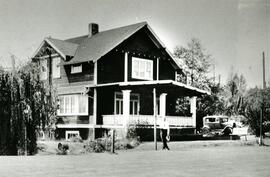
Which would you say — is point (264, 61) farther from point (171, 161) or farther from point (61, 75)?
point (61, 75)

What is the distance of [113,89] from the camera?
22.7 m

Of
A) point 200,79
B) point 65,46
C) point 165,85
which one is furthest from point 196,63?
point 65,46

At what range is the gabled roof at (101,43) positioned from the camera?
2280 centimetres

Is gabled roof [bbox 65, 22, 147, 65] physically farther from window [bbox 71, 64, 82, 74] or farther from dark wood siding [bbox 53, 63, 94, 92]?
dark wood siding [bbox 53, 63, 94, 92]

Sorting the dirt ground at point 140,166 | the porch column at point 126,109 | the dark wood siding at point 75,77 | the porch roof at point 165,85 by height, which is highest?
the dark wood siding at point 75,77

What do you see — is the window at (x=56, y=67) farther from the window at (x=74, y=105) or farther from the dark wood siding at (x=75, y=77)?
the window at (x=74, y=105)

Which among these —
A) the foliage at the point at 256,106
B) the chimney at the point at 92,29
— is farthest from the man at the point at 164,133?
the chimney at the point at 92,29

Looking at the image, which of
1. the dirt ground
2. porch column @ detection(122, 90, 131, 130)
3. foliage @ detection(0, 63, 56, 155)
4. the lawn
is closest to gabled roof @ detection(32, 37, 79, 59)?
porch column @ detection(122, 90, 131, 130)

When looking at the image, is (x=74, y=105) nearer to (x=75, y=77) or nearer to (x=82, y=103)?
(x=82, y=103)

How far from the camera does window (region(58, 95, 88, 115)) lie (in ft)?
75.0

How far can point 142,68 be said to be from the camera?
24766 millimetres

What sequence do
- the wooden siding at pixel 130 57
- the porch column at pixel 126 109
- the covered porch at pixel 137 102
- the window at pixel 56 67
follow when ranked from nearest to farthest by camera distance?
the porch column at pixel 126 109 < the covered porch at pixel 137 102 < the wooden siding at pixel 130 57 < the window at pixel 56 67

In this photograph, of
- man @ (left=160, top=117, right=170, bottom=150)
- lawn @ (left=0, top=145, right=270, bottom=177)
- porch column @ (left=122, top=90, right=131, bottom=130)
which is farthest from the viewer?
porch column @ (left=122, top=90, right=131, bottom=130)

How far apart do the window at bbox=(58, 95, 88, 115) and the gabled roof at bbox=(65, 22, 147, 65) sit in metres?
1.75
